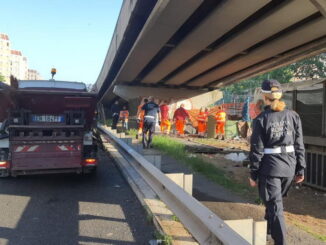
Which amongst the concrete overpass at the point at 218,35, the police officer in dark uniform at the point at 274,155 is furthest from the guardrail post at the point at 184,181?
the concrete overpass at the point at 218,35

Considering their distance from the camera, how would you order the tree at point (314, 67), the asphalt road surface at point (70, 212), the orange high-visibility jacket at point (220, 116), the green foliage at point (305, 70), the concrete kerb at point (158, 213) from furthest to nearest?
the green foliage at point (305, 70)
the tree at point (314, 67)
the orange high-visibility jacket at point (220, 116)
the asphalt road surface at point (70, 212)
the concrete kerb at point (158, 213)

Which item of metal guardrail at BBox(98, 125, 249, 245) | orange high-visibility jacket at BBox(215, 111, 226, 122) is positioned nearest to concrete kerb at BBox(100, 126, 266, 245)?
metal guardrail at BBox(98, 125, 249, 245)

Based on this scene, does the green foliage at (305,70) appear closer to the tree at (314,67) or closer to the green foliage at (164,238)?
the tree at (314,67)

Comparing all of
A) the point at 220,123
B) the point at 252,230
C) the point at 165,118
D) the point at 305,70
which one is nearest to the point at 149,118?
the point at 252,230

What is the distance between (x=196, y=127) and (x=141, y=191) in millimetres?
17648

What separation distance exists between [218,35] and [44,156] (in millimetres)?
10738

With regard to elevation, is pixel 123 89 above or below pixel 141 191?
above

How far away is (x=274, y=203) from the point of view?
370 centimetres

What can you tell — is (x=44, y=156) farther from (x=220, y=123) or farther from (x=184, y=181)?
(x=220, y=123)

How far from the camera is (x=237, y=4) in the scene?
11.8 metres

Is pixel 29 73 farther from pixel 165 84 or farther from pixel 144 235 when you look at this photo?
pixel 144 235

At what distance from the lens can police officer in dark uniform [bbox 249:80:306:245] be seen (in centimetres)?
369

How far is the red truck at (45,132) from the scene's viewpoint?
6977mm

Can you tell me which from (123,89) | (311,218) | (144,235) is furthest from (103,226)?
(123,89)
